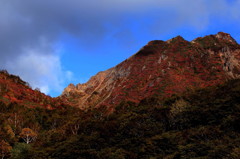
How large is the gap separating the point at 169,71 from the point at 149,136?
74.9 metres

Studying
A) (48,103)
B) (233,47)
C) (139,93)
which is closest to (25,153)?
(48,103)

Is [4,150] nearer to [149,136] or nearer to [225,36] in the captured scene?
[149,136]

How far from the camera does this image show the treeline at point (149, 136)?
35.0m

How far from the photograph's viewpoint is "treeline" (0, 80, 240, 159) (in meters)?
35.0

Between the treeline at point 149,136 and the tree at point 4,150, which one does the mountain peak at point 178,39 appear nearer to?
the treeline at point 149,136

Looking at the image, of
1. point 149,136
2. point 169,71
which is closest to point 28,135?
point 149,136

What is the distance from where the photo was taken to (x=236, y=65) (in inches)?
4781

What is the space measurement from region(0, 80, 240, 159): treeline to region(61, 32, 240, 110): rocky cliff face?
134 feet

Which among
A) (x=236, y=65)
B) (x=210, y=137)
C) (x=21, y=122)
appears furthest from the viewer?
(x=236, y=65)

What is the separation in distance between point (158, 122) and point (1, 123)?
43160 mm

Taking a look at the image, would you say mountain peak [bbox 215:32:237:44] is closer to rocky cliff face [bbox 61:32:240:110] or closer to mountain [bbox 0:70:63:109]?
rocky cliff face [bbox 61:32:240:110]

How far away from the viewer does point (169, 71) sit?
11788 cm

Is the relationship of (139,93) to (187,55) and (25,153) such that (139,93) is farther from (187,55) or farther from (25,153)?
(25,153)

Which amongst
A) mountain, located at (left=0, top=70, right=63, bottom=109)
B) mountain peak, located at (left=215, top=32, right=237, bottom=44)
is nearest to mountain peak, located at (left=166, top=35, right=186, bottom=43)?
mountain peak, located at (left=215, top=32, right=237, bottom=44)
